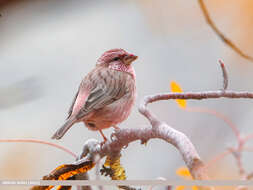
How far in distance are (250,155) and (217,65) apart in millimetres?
344

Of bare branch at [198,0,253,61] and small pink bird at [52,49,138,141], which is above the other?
bare branch at [198,0,253,61]

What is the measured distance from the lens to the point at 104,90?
144cm

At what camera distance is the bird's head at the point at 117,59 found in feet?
4.68

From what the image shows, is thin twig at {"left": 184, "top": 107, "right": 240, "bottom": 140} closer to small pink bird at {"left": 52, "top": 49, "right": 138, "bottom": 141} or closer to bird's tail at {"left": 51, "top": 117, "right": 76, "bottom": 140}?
small pink bird at {"left": 52, "top": 49, "right": 138, "bottom": 141}

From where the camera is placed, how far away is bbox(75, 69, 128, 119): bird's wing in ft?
4.49

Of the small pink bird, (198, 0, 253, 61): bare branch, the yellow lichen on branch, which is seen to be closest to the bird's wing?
the small pink bird

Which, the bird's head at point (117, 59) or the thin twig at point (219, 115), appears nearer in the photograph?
the thin twig at point (219, 115)

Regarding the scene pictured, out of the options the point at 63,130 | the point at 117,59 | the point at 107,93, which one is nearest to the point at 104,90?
the point at 107,93

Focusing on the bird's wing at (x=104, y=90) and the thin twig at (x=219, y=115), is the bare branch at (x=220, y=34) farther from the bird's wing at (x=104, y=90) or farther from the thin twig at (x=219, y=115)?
the bird's wing at (x=104, y=90)

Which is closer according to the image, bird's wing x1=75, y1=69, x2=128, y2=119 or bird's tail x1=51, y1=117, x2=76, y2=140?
bird's tail x1=51, y1=117, x2=76, y2=140

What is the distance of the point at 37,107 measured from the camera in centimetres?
149

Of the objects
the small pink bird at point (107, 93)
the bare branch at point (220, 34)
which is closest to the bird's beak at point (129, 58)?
the small pink bird at point (107, 93)

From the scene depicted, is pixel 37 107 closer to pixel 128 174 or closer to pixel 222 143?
pixel 128 174

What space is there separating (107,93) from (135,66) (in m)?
0.16
